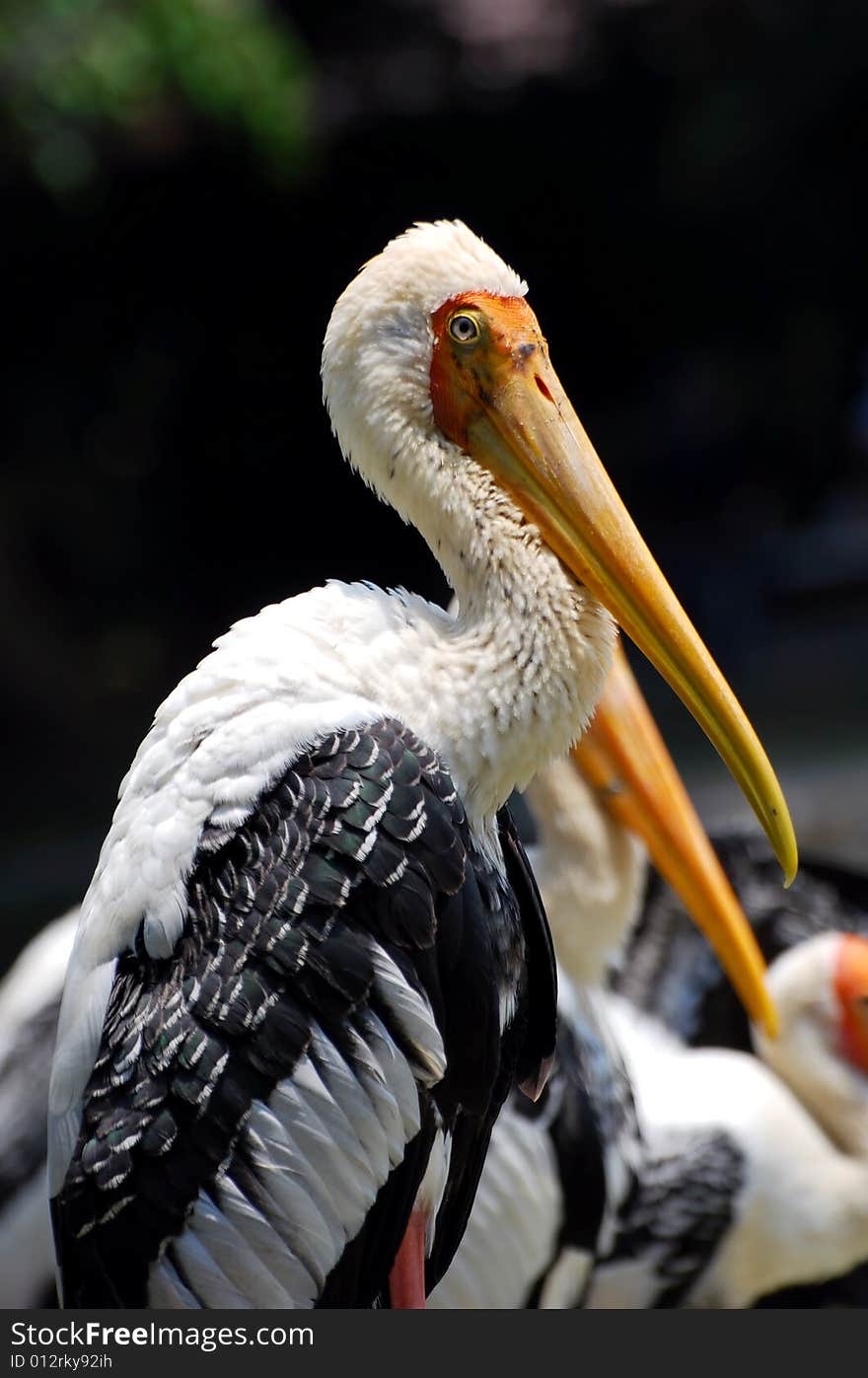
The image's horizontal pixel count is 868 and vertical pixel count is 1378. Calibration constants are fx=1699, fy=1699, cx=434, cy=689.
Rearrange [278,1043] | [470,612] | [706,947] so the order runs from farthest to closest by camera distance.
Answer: [706,947] → [470,612] → [278,1043]

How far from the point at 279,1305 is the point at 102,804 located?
18.1 feet

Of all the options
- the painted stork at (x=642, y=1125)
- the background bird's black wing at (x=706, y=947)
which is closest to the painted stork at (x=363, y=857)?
the painted stork at (x=642, y=1125)

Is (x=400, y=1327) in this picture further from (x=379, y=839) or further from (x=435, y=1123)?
(x=379, y=839)

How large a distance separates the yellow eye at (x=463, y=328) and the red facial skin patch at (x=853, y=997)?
1.93m

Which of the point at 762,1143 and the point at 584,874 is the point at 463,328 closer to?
the point at 584,874

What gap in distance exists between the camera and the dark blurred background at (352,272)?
7.27m

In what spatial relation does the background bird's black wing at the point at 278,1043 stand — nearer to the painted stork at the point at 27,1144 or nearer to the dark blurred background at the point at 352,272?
the painted stork at the point at 27,1144

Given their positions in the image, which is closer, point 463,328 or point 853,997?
point 463,328

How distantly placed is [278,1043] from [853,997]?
6.46 feet

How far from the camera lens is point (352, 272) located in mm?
8344

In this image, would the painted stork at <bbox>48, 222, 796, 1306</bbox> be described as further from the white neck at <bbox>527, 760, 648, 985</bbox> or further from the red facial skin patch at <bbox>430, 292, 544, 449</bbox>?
the white neck at <bbox>527, 760, 648, 985</bbox>

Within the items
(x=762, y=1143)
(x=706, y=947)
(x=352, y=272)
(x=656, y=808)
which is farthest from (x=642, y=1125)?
(x=352, y=272)

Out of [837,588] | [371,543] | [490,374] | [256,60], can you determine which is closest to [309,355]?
[371,543]

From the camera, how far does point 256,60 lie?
248 inches
